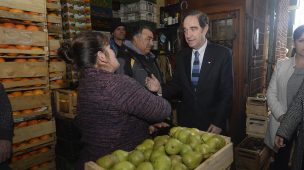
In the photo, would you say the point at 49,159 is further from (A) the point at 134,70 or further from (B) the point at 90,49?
(B) the point at 90,49

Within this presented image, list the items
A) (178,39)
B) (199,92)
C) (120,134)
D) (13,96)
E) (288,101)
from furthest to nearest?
1. (178,39)
2. (13,96)
3. (288,101)
4. (199,92)
5. (120,134)

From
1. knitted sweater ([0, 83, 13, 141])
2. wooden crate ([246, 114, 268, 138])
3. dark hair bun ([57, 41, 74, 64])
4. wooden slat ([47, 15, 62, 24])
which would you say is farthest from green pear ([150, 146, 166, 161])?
wooden crate ([246, 114, 268, 138])

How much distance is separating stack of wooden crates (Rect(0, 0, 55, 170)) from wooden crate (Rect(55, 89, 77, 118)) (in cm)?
26

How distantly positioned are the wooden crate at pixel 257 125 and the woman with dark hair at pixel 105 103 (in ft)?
12.1

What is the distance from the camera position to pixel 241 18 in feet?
15.8

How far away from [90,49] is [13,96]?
242 centimetres

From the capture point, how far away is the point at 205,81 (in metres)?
2.60

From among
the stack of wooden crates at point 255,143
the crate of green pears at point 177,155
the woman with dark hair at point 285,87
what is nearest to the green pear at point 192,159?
the crate of green pears at point 177,155

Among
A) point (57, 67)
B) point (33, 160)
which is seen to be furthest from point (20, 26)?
point (33, 160)

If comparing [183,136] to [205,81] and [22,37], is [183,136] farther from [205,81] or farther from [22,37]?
A: [22,37]

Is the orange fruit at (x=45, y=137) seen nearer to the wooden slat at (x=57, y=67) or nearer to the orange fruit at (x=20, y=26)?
the wooden slat at (x=57, y=67)

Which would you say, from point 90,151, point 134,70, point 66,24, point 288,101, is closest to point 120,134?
point 90,151

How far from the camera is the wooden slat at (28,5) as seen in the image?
11.1 ft

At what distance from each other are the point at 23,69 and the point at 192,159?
3053 mm
